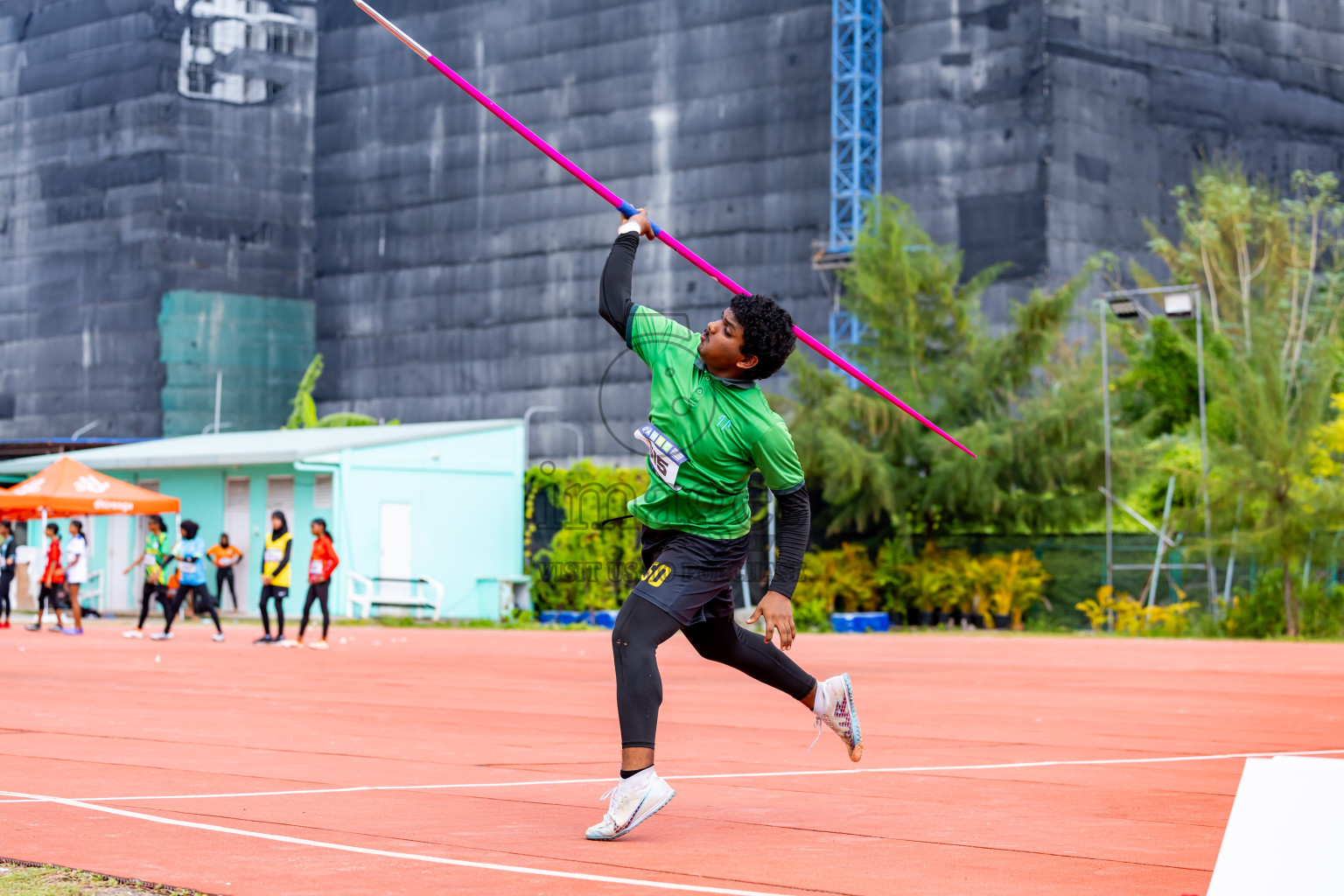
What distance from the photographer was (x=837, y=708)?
21.0ft

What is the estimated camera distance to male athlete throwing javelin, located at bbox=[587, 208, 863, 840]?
5.73 meters

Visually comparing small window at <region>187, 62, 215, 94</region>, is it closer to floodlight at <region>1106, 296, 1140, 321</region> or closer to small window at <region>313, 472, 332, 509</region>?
small window at <region>313, 472, 332, 509</region>

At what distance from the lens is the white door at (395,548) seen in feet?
108

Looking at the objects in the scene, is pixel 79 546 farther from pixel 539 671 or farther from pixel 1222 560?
pixel 1222 560

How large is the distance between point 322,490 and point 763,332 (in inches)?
1089

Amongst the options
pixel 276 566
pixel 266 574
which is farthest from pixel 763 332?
pixel 266 574

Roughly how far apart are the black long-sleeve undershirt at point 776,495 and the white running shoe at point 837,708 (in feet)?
1.88

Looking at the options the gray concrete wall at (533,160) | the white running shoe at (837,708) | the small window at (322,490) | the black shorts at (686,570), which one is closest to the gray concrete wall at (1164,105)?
the gray concrete wall at (533,160)

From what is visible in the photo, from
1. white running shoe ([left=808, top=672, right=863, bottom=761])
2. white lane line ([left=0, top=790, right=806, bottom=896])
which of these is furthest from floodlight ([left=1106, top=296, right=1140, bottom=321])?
white lane line ([left=0, top=790, right=806, bottom=896])

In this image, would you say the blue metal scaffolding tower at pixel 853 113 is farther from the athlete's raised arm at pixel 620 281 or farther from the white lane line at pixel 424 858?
the white lane line at pixel 424 858

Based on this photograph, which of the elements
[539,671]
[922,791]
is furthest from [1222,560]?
[922,791]

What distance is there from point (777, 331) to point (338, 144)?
6760 centimetres

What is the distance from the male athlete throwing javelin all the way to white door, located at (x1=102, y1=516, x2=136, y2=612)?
102 feet

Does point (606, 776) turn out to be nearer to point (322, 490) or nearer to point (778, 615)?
point (778, 615)
